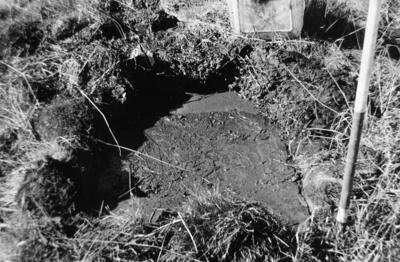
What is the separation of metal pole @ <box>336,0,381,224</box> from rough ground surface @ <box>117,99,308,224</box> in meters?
0.36

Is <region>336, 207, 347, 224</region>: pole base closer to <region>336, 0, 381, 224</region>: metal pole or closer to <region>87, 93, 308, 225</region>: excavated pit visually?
<region>336, 0, 381, 224</region>: metal pole

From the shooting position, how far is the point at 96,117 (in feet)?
9.10

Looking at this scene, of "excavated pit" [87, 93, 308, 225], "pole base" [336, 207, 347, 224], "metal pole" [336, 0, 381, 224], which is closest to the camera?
"metal pole" [336, 0, 381, 224]

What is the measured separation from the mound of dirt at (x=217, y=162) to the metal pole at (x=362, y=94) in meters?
0.35

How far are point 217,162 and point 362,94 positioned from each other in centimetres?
106

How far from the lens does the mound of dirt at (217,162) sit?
2.43 metres

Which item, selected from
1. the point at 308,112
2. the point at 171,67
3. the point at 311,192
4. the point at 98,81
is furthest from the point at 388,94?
the point at 98,81

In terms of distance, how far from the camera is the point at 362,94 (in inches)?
68.5

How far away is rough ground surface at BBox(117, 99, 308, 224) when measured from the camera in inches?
95.7

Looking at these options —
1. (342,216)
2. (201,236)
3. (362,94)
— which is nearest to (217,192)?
(201,236)

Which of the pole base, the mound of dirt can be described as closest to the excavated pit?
the mound of dirt

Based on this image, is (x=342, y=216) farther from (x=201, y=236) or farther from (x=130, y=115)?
(x=130, y=115)

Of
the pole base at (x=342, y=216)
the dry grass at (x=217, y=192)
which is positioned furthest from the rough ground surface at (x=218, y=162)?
the pole base at (x=342, y=216)

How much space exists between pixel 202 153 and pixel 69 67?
3.37 ft
